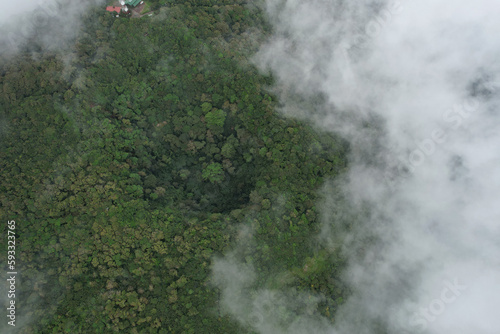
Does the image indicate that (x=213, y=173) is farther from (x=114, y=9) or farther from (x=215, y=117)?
(x=114, y=9)

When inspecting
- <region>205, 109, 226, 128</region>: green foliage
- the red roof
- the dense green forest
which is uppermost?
the red roof

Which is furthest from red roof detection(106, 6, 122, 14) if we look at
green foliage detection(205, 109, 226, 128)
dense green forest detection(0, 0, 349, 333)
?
green foliage detection(205, 109, 226, 128)

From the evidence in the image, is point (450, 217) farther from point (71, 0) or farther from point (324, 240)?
point (71, 0)

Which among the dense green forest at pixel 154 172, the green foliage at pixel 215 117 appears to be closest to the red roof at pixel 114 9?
the dense green forest at pixel 154 172

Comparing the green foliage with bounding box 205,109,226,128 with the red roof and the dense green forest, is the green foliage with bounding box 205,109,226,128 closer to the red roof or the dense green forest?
the dense green forest

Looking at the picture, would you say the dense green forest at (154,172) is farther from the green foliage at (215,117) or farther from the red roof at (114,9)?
the red roof at (114,9)

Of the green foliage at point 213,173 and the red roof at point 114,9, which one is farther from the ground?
the red roof at point 114,9

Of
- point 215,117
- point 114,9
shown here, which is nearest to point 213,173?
point 215,117

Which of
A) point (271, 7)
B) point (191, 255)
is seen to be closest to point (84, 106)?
point (191, 255)
